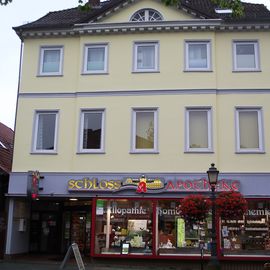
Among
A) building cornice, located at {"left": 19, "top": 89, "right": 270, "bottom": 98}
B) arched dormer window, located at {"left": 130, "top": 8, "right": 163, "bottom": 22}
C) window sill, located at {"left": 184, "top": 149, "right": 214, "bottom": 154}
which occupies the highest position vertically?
arched dormer window, located at {"left": 130, "top": 8, "right": 163, "bottom": 22}

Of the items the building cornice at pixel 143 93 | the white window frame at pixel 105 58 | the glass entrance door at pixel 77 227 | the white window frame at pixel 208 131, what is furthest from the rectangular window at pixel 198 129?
the glass entrance door at pixel 77 227

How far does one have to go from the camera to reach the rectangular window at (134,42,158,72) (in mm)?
21578

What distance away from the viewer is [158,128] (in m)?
20.8

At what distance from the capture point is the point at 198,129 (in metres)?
20.7

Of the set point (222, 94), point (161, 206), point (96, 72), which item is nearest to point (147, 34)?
point (96, 72)

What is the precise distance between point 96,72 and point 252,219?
29.7ft

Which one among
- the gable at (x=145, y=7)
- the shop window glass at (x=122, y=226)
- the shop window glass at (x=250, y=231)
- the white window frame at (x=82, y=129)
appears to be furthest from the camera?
the gable at (x=145, y=7)

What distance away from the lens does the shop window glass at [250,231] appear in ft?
64.6

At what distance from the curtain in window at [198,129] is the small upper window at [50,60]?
20.7 feet

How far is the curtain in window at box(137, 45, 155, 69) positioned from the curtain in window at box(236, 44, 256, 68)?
12.1 feet

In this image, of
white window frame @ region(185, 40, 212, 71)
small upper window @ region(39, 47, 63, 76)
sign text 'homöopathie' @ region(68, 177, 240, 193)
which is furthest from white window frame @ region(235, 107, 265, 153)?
small upper window @ region(39, 47, 63, 76)

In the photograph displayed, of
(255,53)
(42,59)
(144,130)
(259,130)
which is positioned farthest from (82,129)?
(255,53)

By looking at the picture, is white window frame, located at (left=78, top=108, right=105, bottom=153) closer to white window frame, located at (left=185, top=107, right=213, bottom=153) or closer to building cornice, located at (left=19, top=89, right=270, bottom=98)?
building cornice, located at (left=19, top=89, right=270, bottom=98)

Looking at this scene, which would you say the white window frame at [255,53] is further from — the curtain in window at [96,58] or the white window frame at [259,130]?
the curtain in window at [96,58]
